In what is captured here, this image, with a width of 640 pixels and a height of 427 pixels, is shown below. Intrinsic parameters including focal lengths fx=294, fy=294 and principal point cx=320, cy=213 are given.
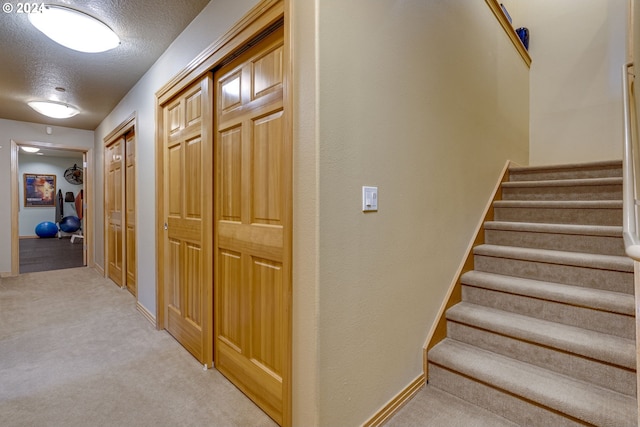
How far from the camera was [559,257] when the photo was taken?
6.37ft

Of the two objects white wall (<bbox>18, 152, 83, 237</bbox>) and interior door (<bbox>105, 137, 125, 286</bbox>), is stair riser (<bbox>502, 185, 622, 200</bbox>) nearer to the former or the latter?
interior door (<bbox>105, 137, 125, 286</bbox>)

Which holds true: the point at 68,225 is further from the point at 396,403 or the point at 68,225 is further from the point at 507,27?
the point at 507,27

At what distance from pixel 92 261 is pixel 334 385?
576cm

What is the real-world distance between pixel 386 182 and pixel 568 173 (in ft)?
7.93

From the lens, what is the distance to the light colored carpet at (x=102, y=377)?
1.56m

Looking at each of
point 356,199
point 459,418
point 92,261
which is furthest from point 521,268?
point 92,261

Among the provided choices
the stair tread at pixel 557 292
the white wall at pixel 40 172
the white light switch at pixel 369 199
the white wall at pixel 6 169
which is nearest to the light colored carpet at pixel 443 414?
the stair tread at pixel 557 292

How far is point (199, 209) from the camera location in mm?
2133

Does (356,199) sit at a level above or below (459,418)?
above

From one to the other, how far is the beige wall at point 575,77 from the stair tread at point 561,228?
1.90 m

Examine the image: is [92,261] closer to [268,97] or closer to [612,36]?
[268,97]

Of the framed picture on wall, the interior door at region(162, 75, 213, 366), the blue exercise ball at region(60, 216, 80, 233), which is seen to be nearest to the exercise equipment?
the blue exercise ball at region(60, 216, 80, 233)

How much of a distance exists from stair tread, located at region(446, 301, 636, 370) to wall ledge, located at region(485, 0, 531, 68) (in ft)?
8.66

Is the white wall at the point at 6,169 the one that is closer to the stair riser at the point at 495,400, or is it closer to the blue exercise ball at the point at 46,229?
the blue exercise ball at the point at 46,229
